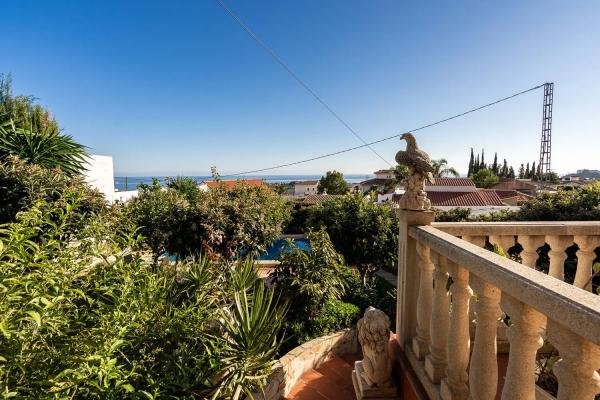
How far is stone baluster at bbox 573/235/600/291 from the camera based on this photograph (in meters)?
2.62

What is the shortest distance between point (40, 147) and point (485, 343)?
8665mm

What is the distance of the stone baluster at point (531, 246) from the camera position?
2.58m

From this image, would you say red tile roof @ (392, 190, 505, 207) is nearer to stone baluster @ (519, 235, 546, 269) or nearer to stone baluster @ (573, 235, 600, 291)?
stone baluster @ (573, 235, 600, 291)

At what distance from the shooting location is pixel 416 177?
97.8 inches

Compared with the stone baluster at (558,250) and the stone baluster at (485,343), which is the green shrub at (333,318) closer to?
the stone baluster at (558,250)

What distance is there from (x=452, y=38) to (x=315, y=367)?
33.6ft

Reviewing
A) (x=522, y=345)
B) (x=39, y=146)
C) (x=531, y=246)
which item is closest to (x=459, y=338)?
(x=522, y=345)

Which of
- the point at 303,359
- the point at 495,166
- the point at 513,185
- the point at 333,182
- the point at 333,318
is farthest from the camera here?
the point at 495,166

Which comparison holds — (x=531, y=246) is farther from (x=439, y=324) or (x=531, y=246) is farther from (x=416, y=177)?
(x=439, y=324)

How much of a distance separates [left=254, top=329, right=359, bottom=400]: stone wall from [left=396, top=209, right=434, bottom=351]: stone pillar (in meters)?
1.50

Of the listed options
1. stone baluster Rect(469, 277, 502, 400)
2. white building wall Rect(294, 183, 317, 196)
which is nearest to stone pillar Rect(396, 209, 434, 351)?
stone baluster Rect(469, 277, 502, 400)

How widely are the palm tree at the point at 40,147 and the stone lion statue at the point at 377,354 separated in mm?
6759

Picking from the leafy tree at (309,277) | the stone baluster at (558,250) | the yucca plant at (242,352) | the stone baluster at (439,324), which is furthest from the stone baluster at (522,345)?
the leafy tree at (309,277)

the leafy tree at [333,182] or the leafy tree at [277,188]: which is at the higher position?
the leafy tree at [333,182]
